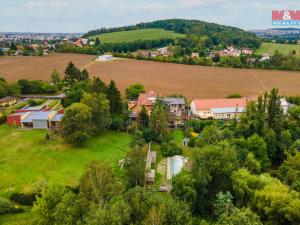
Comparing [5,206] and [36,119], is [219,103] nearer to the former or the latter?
[36,119]

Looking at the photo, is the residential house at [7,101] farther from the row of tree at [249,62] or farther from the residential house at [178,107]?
the row of tree at [249,62]

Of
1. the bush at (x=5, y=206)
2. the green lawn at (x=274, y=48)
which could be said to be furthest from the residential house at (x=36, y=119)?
the green lawn at (x=274, y=48)

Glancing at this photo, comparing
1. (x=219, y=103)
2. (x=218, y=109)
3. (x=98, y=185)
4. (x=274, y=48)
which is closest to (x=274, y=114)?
(x=218, y=109)

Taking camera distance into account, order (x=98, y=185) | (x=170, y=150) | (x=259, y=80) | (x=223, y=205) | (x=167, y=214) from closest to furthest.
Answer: (x=167, y=214)
(x=98, y=185)
(x=223, y=205)
(x=170, y=150)
(x=259, y=80)

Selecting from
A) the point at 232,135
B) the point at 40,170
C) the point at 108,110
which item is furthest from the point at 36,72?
the point at 232,135

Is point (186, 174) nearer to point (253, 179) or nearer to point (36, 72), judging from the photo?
point (253, 179)

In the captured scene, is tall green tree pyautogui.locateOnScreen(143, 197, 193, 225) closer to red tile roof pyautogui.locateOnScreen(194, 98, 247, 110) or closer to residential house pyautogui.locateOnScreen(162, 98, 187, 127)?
residential house pyautogui.locateOnScreen(162, 98, 187, 127)
